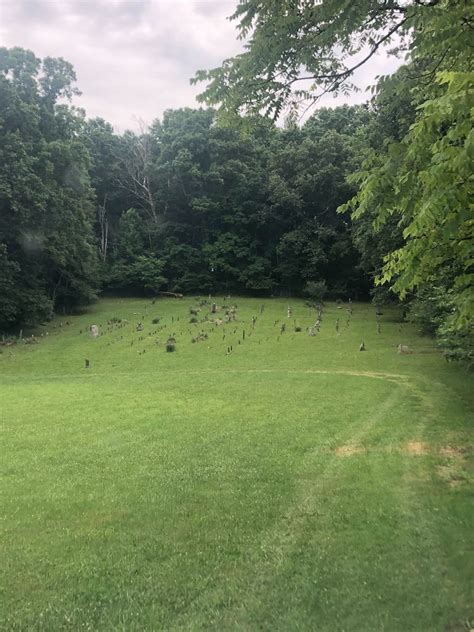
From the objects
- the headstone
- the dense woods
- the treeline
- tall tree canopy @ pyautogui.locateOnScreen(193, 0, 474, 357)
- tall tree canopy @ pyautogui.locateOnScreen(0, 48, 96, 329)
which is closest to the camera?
tall tree canopy @ pyautogui.locateOnScreen(193, 0, 474, 357)

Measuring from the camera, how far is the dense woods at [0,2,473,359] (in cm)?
477

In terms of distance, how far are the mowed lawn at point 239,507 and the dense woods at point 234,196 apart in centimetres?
278

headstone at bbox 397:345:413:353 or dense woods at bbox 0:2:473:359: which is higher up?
dense woods at bbox 0:2:473:359

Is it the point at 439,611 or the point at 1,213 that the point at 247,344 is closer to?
the point at 1,213

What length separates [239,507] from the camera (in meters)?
6.56

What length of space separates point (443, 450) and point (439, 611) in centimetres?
543

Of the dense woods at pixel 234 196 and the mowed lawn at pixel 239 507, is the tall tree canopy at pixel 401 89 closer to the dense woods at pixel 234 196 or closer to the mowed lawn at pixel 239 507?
the dense woods at pixel 234 196

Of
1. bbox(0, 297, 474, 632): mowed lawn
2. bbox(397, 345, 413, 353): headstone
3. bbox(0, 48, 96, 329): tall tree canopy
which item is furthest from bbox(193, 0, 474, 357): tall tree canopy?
bbox(0, 48, 96, 329): tall tree canopy

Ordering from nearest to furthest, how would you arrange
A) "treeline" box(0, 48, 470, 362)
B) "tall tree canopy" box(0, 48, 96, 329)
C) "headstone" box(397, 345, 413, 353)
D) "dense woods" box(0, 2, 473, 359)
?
"dense woods" box(0, 2, 473, 359) → "headstone" box(397, 345, 413, 353) → "tall tree canopy" box(0, 48, 96, 329) → "treeline" box(0, 48, 470, 362)

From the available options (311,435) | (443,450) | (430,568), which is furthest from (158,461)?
(443,450)

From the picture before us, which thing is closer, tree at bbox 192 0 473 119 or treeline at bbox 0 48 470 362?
tree at bbox 192 0 473 119

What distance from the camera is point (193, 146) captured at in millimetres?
51500

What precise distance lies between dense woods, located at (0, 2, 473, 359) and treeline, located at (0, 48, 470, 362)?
161 mm

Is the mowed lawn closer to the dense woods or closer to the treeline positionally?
the dense woods
